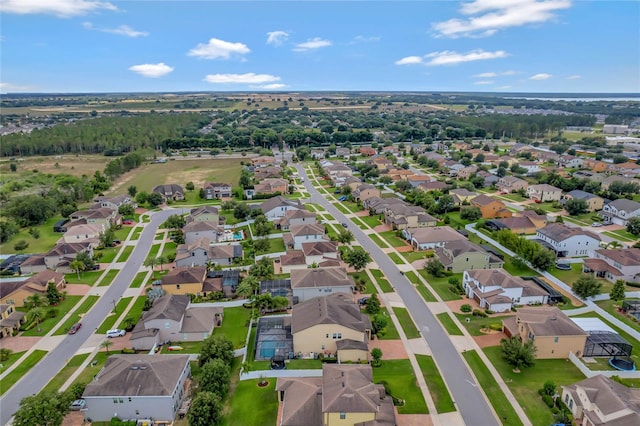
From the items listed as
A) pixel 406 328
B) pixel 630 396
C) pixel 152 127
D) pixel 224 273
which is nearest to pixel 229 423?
pixel 406 328

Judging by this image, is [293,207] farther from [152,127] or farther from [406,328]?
[152,127]

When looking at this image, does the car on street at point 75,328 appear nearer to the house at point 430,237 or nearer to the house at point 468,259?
the house at point 468,259

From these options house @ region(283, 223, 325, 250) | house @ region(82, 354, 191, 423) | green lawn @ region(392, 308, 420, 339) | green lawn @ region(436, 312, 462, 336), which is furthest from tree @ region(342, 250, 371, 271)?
house @ region(82, 354, 191, 423)

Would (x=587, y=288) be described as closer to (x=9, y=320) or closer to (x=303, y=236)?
(x=303, y=236)

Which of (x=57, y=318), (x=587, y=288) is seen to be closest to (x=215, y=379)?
(x=57, y=318)

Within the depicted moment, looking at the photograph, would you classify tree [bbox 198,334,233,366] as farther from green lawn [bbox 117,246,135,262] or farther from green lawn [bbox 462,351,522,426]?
green lawn [bbox 117,246,135,262]

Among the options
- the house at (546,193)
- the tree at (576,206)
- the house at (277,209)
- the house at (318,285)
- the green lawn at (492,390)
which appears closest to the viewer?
the green lawn at (492,390)

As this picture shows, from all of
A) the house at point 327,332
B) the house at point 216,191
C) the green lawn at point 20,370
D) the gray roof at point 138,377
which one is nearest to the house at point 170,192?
the house at point 216,191
